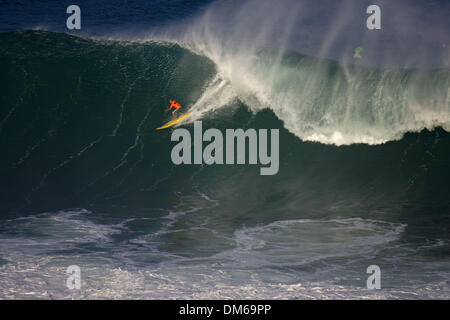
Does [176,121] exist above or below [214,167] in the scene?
above

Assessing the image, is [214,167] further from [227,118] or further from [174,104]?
[174,104]

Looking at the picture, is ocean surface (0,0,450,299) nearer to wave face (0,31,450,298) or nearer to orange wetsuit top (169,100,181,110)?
wave face (0,31,450,298)

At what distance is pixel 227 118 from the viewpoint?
9.37 m

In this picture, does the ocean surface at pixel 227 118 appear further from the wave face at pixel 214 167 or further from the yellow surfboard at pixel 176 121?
the yellow surfboard at pixel 176 121

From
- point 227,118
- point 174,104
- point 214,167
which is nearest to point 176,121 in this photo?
point 174,104

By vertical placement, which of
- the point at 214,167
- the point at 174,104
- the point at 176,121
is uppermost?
the point at 174,104

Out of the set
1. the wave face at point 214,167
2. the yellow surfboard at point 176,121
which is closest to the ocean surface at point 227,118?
the wave face at point 214,167

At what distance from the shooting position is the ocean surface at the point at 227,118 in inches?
289

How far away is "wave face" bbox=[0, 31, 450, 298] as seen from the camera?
6.80 meters

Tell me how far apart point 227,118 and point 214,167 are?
0.98 metres

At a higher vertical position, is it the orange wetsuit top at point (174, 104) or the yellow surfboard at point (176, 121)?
the orange wetsuit top at point (174, 104)

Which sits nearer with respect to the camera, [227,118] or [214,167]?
[214,167]

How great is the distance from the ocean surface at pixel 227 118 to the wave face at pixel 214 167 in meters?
0.02
